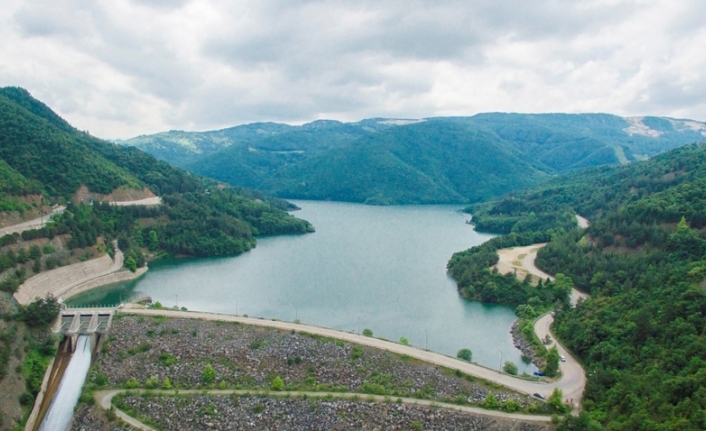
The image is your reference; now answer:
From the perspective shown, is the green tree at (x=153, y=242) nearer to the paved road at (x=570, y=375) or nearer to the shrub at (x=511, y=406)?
the paved road at (x=570, y=375)

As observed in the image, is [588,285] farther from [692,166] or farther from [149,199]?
[149,199]

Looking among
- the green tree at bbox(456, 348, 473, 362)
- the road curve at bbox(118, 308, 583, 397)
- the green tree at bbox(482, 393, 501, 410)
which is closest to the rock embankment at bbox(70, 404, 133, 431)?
the road curve at bbox(118, 308, 583, 397)

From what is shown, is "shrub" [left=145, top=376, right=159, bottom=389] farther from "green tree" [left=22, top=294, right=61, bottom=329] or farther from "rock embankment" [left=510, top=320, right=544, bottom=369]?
"rock embankment" [left=510, top=320, right=544, bottom=369]

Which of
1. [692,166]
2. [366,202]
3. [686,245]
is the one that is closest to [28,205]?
[686,245]

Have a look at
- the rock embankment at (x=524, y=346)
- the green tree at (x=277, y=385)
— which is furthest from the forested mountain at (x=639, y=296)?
the green tree at (x=277, y=385)

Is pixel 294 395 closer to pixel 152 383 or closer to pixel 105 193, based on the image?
pixel 152 383

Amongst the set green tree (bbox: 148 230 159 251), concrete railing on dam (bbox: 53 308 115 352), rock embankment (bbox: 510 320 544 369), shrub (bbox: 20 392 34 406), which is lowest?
shrub (bbox: 20 392 34 406)
